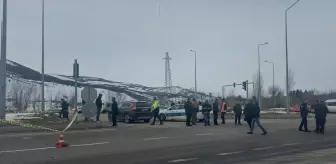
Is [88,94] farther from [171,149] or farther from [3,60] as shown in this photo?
[171,149]

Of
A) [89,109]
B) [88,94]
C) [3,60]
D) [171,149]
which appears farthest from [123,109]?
[171,149]

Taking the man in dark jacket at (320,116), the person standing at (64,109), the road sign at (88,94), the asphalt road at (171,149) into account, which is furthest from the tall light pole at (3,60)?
the man in dark jacket at (320,116)

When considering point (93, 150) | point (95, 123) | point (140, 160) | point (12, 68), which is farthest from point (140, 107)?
point (12, 68)

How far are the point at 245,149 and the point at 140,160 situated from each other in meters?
4.29

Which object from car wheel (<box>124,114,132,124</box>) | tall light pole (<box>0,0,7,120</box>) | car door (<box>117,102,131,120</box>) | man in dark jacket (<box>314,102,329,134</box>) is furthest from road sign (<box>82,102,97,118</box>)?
man in dark jacket (<box>314,102,329,134</box>)

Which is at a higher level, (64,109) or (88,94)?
(88,94)

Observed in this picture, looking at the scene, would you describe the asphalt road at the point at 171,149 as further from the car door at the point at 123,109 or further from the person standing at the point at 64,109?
the person standing at the point at 64,109

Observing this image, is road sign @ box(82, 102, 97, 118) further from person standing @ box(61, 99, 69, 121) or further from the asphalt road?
the asphalt road

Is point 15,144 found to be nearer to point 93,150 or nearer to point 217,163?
point 93,150

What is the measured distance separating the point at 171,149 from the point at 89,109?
38.2ft

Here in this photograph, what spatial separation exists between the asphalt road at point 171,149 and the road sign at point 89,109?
564 centimetres

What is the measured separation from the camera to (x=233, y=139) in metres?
19.4

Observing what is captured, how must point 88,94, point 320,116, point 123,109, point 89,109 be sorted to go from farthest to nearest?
1. point 123,109
2. point 89,109
3. point 88,94
4. point 320,116

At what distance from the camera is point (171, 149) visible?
51.3 feet
